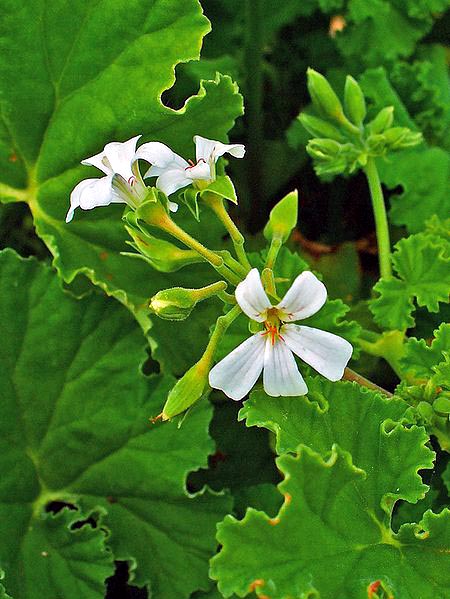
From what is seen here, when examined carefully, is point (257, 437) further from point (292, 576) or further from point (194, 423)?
point (292, 576)

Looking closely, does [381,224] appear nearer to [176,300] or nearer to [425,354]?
[425,354]

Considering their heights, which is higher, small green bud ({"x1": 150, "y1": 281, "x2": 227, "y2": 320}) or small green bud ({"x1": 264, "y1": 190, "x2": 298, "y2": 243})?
small green bud ({"x1": 264, "y1": 190, "x2": 298, "y2": 243})

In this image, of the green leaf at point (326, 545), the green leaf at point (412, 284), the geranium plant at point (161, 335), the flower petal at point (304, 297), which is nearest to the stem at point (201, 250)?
the geranium plant at point (161, 335)

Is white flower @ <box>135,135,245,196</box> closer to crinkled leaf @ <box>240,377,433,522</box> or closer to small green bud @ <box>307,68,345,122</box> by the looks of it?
crinkled leaf @ <box>240,377,433,522</box>

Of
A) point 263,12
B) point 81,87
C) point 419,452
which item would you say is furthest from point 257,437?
point 263,12

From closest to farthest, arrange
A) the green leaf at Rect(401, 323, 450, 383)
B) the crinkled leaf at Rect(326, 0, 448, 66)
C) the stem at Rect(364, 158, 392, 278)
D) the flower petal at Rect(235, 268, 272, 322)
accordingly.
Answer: the flower petal at Rect(235, 268, 272, 322), the green leaf at Rect(401, 323, 450, 383), the stem at Rect(364, 158, 392, 278), the crinkled leaf at Rect(326, 0, 448, 66)

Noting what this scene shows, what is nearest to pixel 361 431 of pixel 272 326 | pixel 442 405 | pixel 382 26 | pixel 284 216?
pixel 442 405

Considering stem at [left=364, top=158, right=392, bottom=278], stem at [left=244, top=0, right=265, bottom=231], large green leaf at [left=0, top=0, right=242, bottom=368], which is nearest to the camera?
large green leaf at [left=0, top=0, right=242, bottom=368]

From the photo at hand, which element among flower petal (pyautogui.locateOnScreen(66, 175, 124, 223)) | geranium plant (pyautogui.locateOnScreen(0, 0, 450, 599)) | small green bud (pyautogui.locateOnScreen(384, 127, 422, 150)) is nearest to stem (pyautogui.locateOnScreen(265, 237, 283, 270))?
geranium plant (pyautogui.locateOnScreen(0, 0, 450, 599))
